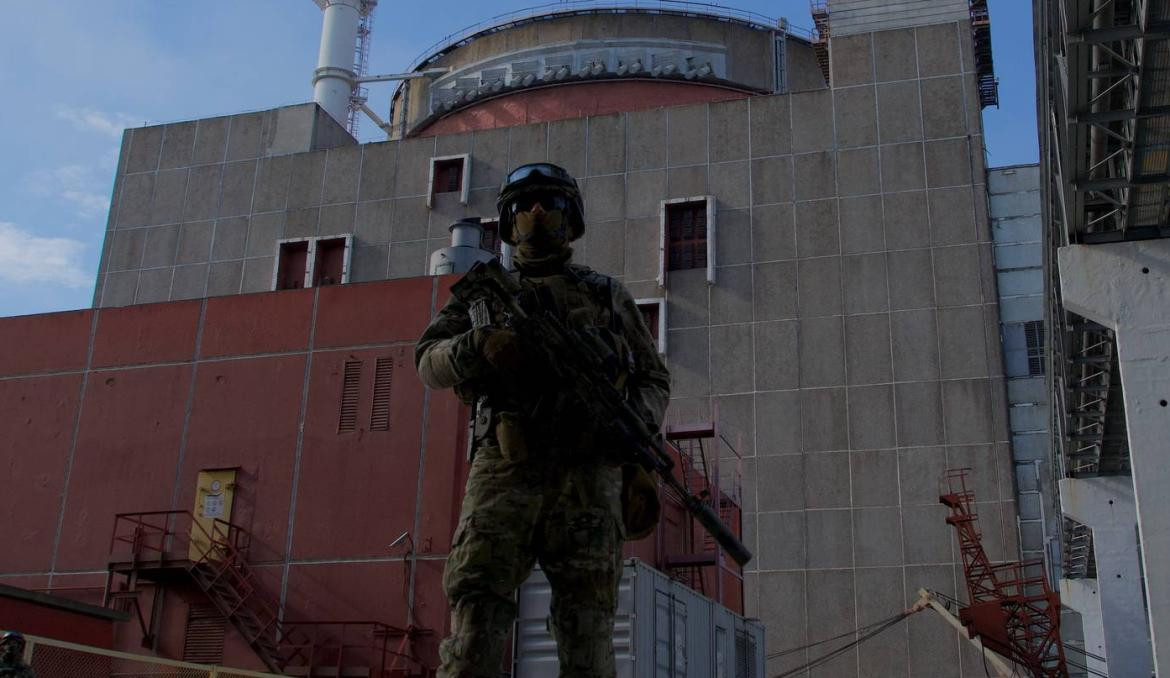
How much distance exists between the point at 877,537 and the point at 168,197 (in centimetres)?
2945

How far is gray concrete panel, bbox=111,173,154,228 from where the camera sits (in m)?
46.6

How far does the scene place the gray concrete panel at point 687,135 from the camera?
40.8 metres

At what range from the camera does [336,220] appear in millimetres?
44062

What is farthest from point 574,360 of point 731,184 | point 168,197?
point 168,197

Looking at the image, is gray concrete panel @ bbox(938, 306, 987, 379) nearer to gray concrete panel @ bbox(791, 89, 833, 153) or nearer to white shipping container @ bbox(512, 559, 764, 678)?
gray concrete panel @ bbox(791, 89, 833, 153)

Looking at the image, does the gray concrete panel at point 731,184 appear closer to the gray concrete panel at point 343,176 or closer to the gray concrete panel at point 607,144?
the gray concrete panel at point 607,144

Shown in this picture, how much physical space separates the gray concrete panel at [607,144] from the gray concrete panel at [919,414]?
12348 millimetres

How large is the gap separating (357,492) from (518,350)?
62.9 ft

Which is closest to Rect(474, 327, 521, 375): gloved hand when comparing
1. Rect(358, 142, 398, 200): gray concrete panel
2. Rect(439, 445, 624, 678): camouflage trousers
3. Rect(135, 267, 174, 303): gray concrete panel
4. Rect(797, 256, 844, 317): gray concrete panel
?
Rect(439, 445, 624, 678): camouflage trousers

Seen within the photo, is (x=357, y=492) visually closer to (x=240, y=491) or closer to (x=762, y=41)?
(x=240, y=491)

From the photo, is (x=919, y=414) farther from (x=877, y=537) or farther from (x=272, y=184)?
(x=272, y=184)

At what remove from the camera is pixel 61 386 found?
27.4 metres

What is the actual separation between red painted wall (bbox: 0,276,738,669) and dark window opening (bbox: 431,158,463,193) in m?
17.2

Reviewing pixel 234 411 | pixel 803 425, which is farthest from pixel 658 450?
pixel 803 425
